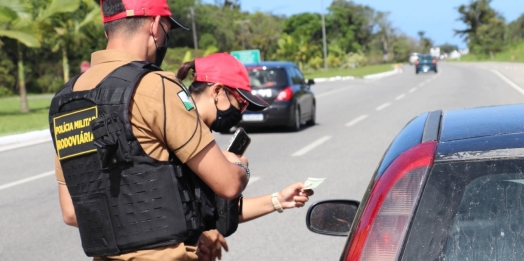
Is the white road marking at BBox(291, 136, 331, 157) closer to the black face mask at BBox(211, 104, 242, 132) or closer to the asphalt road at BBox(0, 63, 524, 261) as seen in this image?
the asphalt road at BBox(0, 63, 524, 261)

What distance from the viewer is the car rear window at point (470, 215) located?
7.27ft

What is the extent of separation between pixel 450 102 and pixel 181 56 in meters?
40.7

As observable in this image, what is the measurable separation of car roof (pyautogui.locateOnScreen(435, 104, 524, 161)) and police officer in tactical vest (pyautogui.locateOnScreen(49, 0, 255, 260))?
750mm

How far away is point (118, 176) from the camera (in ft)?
8.52

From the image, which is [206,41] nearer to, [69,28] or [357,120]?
[69,28]

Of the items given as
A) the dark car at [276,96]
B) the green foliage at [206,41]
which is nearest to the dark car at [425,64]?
the green foliage at [206,41]

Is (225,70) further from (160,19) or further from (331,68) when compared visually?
(331,68)

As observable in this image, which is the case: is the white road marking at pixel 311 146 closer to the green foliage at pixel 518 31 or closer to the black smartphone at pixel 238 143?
the black smartphone at pixel 238 143

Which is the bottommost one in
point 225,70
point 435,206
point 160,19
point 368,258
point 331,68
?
point 331,68

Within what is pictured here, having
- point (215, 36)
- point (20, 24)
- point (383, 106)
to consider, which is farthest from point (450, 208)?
point (215, 36)

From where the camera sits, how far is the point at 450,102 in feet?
75.6

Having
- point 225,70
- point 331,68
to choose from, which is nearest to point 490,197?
point 225,70

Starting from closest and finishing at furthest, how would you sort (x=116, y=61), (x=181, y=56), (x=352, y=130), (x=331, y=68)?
(x=116, y=61)
(x=352, y=130)
(x=181, y=56)
(x=331, y=68)

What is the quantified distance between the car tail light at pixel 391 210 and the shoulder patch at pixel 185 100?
64 centimetres
